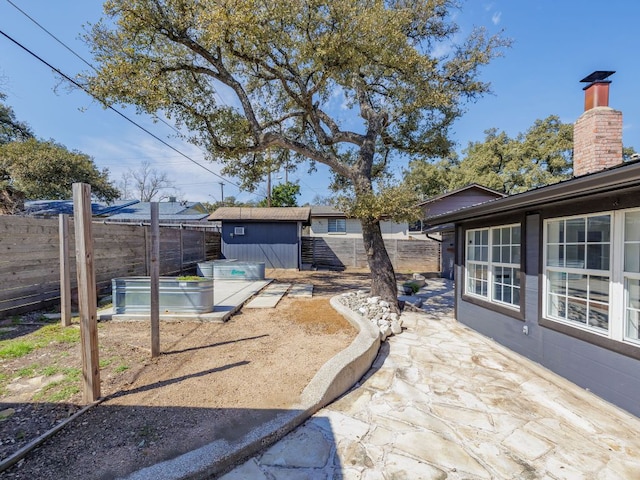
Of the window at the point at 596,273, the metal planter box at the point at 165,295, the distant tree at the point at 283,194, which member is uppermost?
the distant tree at the point at 283,194

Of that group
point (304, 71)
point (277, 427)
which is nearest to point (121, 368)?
point (277, 427)

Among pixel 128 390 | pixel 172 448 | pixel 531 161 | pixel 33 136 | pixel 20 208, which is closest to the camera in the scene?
pixel 172 448

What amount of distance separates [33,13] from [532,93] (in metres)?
13.0

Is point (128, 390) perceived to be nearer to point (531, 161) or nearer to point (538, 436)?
point (538, 436)

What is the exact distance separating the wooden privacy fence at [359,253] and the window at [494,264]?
10087 millimetres

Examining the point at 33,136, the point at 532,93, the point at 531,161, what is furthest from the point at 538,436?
the point at 33,136

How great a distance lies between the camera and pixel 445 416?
9.37ft

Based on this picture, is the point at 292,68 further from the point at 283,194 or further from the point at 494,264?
the point at 283,194

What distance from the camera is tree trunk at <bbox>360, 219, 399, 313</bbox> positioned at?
6910 mm

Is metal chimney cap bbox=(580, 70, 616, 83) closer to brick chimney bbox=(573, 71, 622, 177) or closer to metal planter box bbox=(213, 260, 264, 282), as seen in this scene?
brick chimney bbox=(573, 71, 622, 177)

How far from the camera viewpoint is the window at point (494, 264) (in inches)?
187

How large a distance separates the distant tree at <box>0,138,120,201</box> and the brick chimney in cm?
2008

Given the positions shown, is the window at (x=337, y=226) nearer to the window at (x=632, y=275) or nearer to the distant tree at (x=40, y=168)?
the distant tree at (x=40, y=168)

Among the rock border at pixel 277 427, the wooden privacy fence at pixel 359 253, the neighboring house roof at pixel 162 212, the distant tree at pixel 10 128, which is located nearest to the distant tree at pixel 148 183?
the neighboring house roof at pixel 162 212
